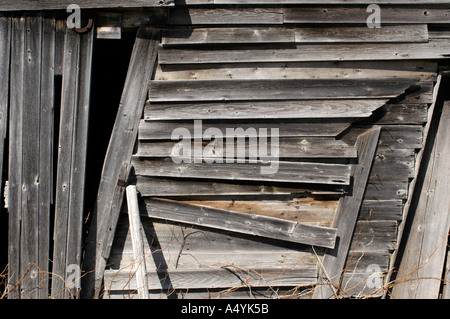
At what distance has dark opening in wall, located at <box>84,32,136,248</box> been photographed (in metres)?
4.84

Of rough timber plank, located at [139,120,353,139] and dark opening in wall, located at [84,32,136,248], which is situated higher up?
dark opening in wall, located at [84,32,136,248]

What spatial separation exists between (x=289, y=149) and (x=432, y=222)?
1.56 metres

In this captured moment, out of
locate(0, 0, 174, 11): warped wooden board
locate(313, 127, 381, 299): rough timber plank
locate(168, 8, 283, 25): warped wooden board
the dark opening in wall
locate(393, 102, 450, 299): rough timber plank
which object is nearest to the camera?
locate(0, 0, 174, 11): warped wooden board

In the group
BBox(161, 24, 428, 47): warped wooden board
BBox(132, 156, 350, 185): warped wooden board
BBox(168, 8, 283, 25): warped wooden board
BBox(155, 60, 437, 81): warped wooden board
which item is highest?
BBox(168, 8, 283, 25): warped wooden board

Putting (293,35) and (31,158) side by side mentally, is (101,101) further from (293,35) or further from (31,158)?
(293,35)

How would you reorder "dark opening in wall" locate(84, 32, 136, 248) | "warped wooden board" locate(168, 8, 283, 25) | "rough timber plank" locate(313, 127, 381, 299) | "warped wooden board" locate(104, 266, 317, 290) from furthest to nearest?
"dark opening in wall" locate(84, 32, 136, 248) → "warped wooden board" locate(104, 266, 317, 290) → "rough timber plank" locate(313, 127, 381, 299) → "warped wooden board" locate(168, 8, 283, 25)

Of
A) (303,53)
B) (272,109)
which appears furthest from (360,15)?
(272,109)

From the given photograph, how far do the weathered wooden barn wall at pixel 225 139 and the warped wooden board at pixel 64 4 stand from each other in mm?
15

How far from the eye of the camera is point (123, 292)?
3.15 meters

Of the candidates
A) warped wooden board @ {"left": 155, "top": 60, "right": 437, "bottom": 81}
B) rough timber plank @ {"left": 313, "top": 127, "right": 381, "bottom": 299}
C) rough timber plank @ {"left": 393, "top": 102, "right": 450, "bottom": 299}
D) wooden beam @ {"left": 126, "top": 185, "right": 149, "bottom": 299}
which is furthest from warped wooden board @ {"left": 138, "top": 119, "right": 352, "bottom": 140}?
rough timber plank @ {"left": 393, "top": 102, "right": 450, "bottom": 299}

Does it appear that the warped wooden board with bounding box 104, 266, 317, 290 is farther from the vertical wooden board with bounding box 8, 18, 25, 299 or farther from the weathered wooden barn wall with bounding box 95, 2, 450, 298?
the vertical wooden board with bounding box 8, 18, 25, 299

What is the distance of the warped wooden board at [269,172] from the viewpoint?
3.01 metres

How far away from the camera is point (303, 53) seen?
2.97m

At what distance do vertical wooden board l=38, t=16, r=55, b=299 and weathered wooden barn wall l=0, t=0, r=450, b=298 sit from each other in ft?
0.04
